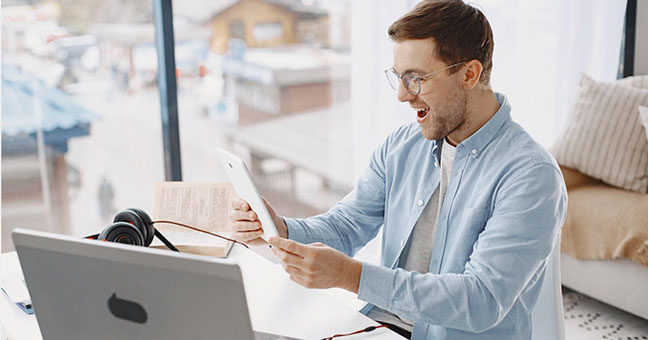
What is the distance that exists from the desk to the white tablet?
0.35 feet

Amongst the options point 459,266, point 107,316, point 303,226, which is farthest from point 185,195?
point 107,316

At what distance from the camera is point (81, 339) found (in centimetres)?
96

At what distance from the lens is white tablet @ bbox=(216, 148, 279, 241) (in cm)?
137

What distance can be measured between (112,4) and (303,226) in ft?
5.20

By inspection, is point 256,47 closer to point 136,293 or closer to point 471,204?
point 471,204

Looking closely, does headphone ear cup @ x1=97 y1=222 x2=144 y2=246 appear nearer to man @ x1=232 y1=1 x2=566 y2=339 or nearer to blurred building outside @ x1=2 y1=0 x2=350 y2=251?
man @ x1=232 y1=1 x2=566 y2=339

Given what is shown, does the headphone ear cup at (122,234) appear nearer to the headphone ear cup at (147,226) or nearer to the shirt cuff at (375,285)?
the headphone ear cup at (147,226)

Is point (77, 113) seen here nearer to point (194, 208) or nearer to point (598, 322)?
point (194, 208)

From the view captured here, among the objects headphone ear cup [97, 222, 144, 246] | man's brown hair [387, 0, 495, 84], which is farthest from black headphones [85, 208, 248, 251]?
man's brown hair [387, 0, 495, 84]

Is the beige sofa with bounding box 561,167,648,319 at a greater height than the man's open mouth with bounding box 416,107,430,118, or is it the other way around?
the man's open mouth with bounding box 416,107,430,118

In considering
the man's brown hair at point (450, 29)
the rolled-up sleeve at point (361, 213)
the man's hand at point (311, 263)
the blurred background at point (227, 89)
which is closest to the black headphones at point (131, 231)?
the rolled-up sleeve at point (361, 213)

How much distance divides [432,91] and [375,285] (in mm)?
439

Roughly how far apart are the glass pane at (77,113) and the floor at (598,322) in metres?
1.82

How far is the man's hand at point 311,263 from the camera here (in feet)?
4.02
